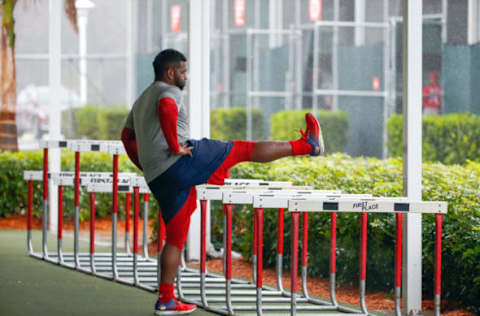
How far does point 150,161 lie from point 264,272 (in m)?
2.88

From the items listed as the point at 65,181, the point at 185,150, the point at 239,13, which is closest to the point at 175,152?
the point at 185,150

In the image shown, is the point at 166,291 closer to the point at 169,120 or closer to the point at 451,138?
the point at 169,120

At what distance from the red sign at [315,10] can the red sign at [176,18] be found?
4.99 meters

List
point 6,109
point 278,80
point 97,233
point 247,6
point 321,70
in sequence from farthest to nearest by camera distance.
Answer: point 247,6 < point 278,80 < point 321,70 < point 6,109 < point 97,233

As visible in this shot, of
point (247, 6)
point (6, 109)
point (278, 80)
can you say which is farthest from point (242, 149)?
point (247, 6)

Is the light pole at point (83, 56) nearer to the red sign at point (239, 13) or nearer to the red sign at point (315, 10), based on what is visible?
the red sign at point (239, 13)

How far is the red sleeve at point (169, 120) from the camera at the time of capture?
19.7 feet

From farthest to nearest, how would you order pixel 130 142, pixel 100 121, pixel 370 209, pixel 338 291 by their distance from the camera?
pixel 100 121 → pixel 338 291 → pixel 130 142 → pixel 370 209

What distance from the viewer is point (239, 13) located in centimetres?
2180

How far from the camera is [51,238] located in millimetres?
11297

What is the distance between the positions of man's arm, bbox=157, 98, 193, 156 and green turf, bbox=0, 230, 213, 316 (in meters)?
1.28

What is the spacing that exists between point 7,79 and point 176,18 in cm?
936

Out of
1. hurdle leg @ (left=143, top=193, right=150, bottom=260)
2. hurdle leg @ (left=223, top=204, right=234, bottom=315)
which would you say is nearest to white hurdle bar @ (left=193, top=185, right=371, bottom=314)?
hurdle leg @ (left=223, top=204, right=234, bottom=315)

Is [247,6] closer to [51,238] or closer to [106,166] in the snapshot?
[106,166]
